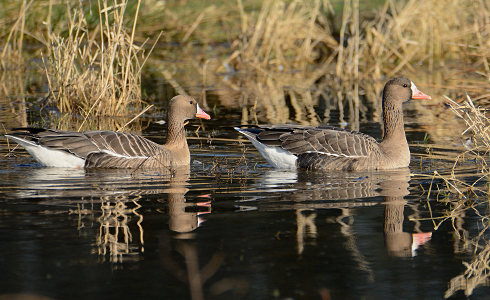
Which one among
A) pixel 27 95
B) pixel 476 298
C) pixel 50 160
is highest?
pixel 27 95

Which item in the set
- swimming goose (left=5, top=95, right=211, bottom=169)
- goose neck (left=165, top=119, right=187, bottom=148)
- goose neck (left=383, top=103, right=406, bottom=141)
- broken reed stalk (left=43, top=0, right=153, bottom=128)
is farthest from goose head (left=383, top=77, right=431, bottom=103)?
broken reed stalk (left=43, top=0, right=153, bottom=128)

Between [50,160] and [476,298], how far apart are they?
6.77 meters

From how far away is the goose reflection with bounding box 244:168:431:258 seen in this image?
24.2 ft

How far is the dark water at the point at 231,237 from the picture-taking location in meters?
6.15

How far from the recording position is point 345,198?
30.0 feet

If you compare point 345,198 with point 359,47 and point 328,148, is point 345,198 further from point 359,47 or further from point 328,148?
point 359,47

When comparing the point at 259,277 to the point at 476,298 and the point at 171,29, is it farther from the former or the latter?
the point at 171,29

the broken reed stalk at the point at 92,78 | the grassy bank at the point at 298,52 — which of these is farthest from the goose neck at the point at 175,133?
the grassy bank at the point at 298,52

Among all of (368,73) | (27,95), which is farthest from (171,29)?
(27,95)

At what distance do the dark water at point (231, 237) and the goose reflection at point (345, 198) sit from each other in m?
0.01

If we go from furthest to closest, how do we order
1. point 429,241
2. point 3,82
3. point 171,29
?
1. point 171,29
2. point 3,82
3. point 429,241

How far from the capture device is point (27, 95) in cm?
1816

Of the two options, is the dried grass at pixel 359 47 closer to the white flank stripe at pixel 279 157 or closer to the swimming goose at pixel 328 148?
Answer: the swimming goose at pixel 328 148

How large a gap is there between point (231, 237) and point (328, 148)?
431 cm
